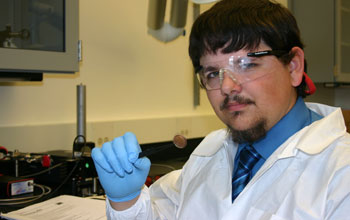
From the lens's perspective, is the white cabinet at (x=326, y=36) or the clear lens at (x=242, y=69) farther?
the white cabinet at (x=326, y=36)

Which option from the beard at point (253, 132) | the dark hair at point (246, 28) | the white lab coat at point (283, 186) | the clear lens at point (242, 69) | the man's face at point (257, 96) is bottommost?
the white lab coat at point (283, 186)

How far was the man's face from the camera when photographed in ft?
3.62

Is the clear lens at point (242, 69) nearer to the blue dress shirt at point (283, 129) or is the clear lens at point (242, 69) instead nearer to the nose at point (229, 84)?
the nose at point (229, 84)

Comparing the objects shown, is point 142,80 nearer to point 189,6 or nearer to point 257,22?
point 189,6

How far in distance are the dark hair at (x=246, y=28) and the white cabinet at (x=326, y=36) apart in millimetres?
1962

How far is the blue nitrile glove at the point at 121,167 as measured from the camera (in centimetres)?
103

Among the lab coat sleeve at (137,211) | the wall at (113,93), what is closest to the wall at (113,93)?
the wall at (113,93)

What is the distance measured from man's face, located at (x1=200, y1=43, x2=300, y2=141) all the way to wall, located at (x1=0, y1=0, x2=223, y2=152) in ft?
3.84

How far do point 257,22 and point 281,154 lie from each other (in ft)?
1.36

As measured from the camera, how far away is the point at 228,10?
3.89 feet

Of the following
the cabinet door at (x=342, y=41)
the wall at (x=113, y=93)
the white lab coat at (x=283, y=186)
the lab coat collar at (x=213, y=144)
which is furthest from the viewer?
the cabinet door at (x=342, y=41)

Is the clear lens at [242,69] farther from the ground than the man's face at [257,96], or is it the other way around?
the clear lens at [242,69]

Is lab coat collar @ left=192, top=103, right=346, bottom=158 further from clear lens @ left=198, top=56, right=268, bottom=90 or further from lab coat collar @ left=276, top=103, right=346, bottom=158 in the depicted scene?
clear lens @ left=198, top=56, right=268, bottom=90

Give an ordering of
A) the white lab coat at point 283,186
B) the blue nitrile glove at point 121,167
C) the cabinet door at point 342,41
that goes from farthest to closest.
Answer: the cabinet door at point 342,41 → the blue nitrile glove at point 121,167 → the white lab coat at point 283,186
